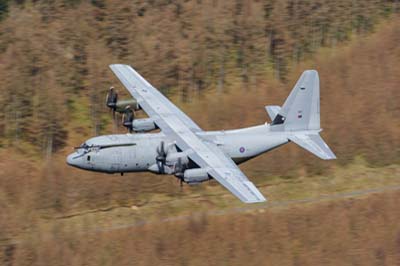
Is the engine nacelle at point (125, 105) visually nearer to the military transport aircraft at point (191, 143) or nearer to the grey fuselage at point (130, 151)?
the military transport aircraft at point (191, 143)

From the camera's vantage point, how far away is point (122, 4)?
83.8 m

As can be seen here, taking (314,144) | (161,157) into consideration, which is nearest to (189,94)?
(314,144)

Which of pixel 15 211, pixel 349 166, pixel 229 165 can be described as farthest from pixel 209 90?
pixel 229 165

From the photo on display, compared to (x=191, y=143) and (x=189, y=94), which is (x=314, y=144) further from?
(x=189, y=94)

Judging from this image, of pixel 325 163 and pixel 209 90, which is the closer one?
pixel 325 163

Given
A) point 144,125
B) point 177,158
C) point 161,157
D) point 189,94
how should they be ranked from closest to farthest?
point 177,158
point 161,157
point 144,125
point 189,94

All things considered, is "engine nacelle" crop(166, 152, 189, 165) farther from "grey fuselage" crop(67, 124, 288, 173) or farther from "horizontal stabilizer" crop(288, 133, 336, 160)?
"horizontal stabilizer" crop(288, 133, 336, 160)

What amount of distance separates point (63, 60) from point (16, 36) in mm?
5312

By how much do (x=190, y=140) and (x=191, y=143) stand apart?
51cm

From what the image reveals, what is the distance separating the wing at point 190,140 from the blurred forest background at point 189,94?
10.1 m

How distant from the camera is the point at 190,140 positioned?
53.8 m

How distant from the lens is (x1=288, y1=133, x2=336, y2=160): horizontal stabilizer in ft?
177

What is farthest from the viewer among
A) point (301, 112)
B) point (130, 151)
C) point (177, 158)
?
point (301, 112)

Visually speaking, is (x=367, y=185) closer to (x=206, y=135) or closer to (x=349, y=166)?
(x=349, y=166)
